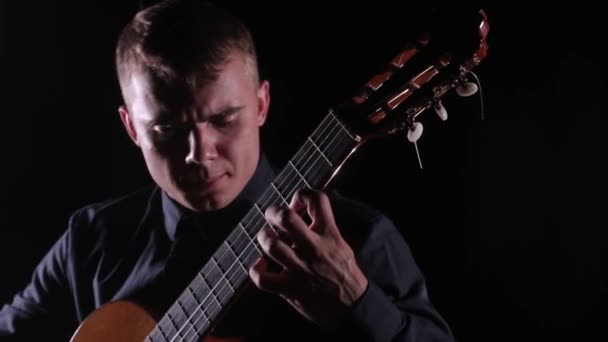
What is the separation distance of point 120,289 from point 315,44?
622 millimetres

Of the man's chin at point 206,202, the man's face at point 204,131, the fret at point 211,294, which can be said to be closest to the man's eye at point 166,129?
the man's face at point 204,131

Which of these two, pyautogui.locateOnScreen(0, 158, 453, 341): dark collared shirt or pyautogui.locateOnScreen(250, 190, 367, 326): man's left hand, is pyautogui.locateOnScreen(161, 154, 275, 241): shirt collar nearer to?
pyautogui.locateOnScreen(0, 158, 453, 341): dark collared shirt

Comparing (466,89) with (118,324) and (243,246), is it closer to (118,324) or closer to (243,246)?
(243,246)

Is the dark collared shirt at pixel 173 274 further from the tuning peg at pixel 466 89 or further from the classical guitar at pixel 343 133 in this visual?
the tuning peg at pixel 466 89

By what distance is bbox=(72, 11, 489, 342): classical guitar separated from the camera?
77 centimetres

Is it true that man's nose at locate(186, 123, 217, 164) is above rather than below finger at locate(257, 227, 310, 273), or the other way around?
above

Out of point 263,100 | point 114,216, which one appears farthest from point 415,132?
point 114,216

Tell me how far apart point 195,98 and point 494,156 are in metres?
0.49

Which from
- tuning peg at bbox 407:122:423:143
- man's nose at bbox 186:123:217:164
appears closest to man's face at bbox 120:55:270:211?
man's nose at bbox 186:123:217:164

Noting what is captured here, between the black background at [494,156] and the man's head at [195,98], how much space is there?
0.10 meters

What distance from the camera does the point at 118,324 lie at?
1.13m

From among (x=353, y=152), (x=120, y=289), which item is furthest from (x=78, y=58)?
(x=353, y=152)

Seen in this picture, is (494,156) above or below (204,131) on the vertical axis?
below

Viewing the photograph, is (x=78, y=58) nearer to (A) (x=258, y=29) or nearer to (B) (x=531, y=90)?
(A) (x=258, y=29)
